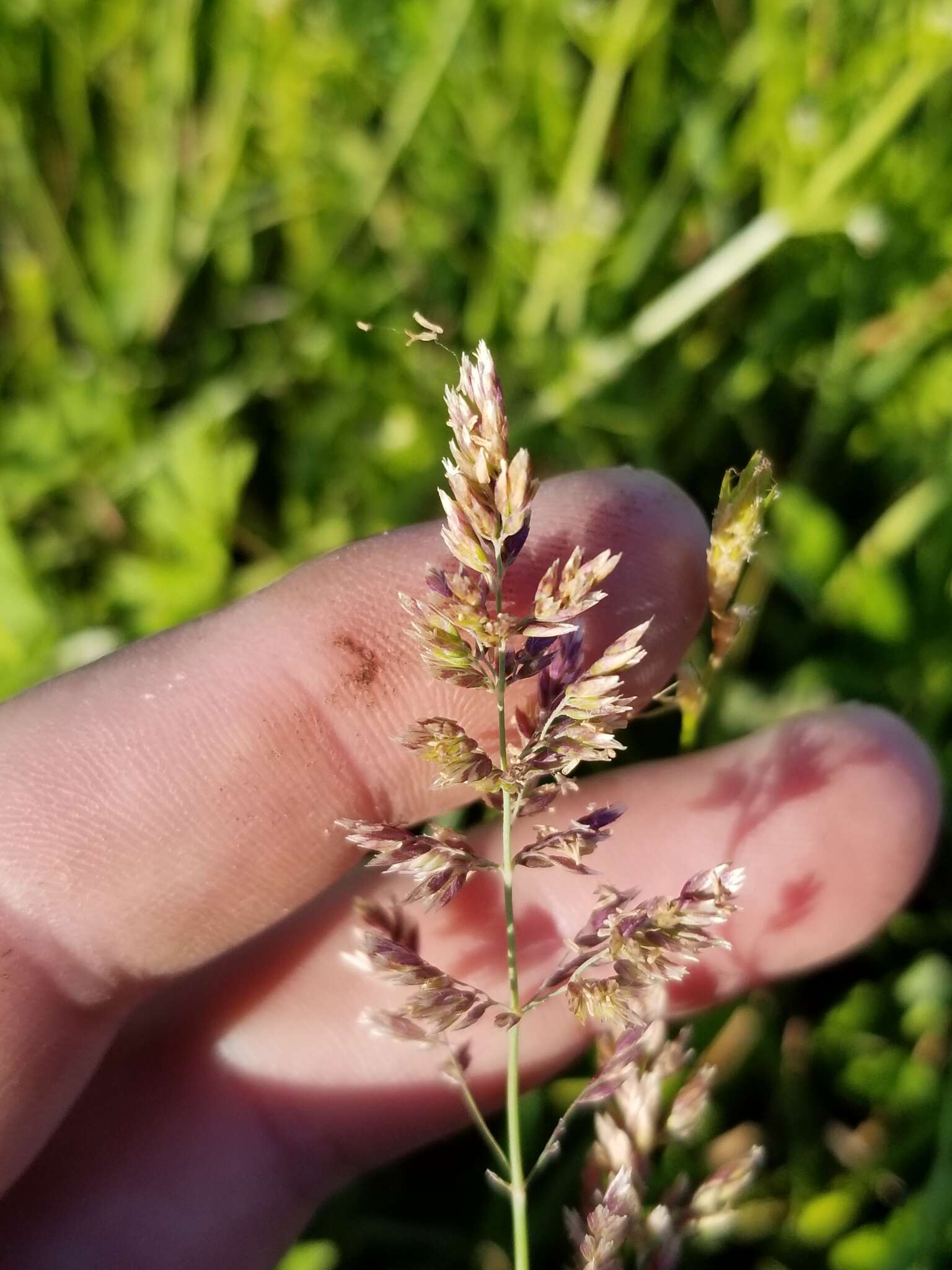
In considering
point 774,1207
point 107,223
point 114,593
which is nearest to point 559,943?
point 774,1207

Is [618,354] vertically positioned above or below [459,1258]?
above

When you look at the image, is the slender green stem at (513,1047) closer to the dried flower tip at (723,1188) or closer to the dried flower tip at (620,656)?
the dried flower tip at (620,656)

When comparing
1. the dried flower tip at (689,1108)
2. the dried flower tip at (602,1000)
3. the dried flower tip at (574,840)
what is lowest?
the dried flower tip at (689,1108)

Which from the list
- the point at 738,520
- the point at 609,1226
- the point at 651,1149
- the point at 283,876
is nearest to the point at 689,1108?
the point at 651,1149

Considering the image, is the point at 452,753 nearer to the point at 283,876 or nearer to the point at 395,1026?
the point at 395,1026

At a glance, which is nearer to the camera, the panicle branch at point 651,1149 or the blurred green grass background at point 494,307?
the panicle branch at point 651,1149

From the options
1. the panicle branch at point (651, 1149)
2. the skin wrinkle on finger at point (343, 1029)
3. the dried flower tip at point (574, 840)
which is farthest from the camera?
the skin wrinkle on finger at point (343, 1029)

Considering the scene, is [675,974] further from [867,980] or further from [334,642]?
[867,980]

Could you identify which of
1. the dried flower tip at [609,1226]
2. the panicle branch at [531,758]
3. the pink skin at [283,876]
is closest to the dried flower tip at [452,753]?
the panicle branch at [531,758]
